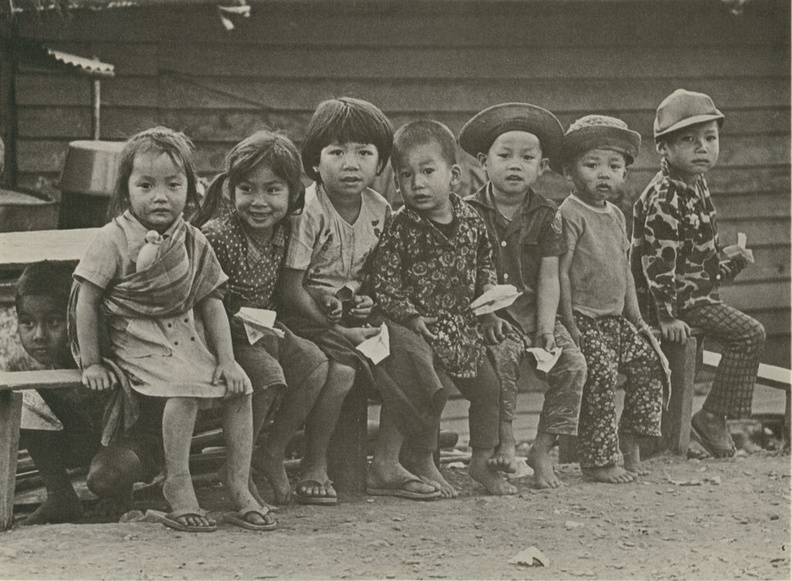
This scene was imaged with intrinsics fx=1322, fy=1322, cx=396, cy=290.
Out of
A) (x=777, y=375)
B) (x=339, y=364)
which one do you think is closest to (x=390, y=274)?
(x=339, y=364)

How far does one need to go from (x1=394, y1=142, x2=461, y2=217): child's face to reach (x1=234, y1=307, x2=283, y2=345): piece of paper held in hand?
0.87m

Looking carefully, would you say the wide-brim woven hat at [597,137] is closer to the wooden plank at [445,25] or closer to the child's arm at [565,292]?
the child's arm at [565,292]

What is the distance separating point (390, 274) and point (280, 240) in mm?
510

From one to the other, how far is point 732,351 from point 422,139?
2.18 meters

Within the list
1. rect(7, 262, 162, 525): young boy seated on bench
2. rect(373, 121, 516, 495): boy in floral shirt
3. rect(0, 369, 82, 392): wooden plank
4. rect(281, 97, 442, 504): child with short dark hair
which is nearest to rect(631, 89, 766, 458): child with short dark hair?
rect(373, 121, 516, 495): boy in floral shirt

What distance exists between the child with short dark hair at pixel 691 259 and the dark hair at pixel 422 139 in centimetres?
136

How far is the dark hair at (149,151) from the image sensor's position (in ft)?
17.1

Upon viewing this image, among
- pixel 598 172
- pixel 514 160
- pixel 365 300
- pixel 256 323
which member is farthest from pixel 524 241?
pixel 256 323

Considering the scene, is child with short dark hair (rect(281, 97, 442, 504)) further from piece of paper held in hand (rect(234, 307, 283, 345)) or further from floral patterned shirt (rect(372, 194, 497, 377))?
piece of paper held in hand (rect(234, 307, 283, 345))

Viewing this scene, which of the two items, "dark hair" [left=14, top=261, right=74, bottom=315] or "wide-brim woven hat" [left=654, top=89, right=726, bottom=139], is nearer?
"dark hair" [left=14, top=261, right=74, bottom=315]

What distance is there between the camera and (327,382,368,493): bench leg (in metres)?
5.91

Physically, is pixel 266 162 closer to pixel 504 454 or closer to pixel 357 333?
pixel 357 333

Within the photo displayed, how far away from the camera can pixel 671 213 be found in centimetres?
668

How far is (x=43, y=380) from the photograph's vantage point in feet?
17.0
